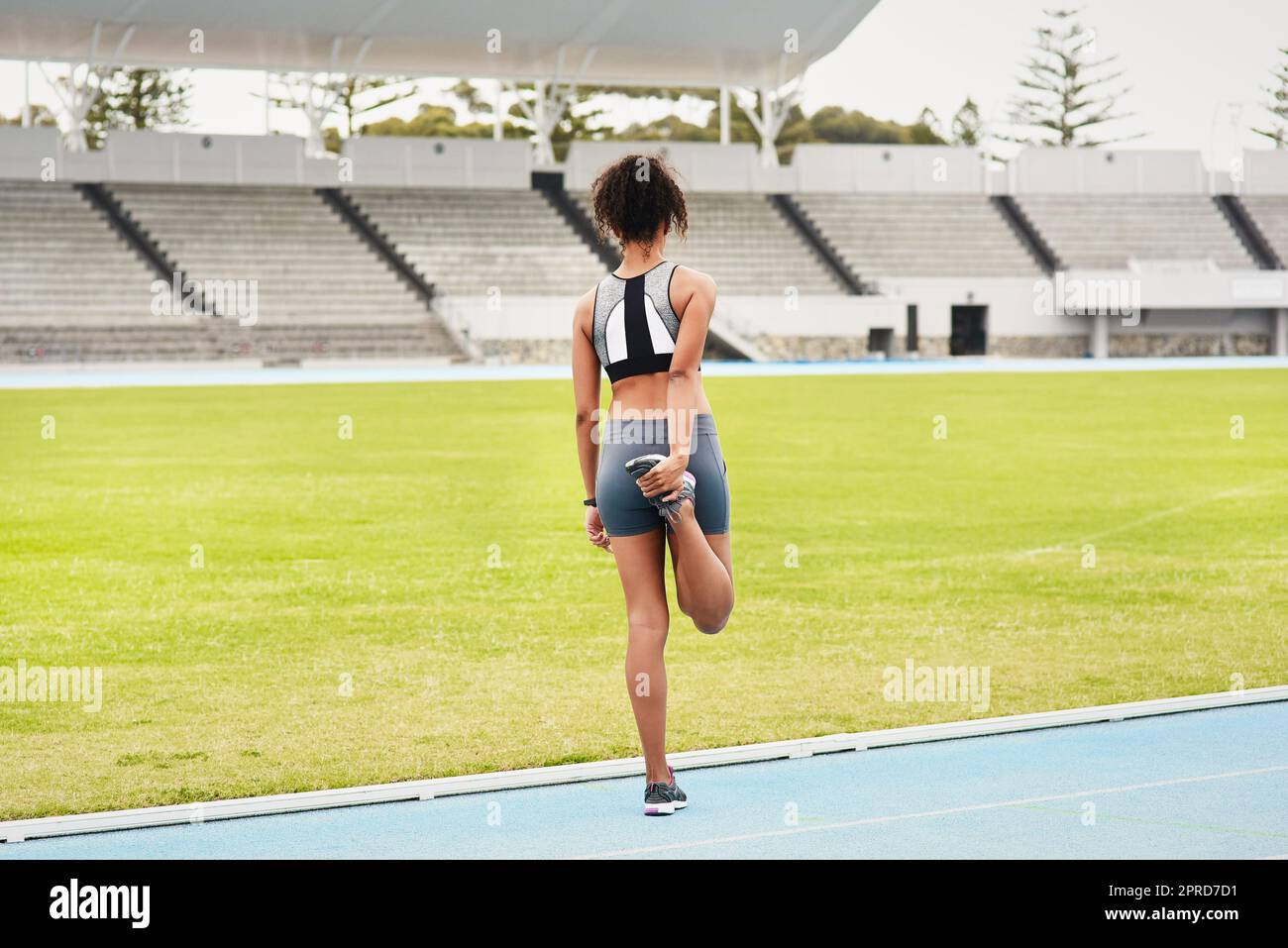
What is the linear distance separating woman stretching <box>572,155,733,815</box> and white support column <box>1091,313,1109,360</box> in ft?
170

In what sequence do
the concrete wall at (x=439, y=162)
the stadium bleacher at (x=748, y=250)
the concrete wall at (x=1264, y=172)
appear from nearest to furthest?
the stadium bleacher at (x=748, y=250) → the concrete wall at (x=439, y=162) → the concrete wall at (x=1264, y=172)

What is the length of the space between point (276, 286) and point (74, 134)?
8361mm

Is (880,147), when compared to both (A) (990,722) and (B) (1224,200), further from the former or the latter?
(A) (990,722)

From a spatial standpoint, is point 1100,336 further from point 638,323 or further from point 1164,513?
point 638,323

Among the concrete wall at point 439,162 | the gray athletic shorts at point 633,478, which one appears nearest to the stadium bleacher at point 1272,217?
the concrete wall at point 439,162

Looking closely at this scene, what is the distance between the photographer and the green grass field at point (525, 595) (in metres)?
6.72

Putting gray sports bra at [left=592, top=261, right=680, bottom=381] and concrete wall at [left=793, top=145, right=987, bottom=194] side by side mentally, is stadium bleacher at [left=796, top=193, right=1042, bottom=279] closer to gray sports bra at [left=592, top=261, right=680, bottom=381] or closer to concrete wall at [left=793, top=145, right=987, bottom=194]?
concrete wall at [left=793, top=145, right=987, bottom=194]

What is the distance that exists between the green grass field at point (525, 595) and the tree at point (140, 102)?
184 feet

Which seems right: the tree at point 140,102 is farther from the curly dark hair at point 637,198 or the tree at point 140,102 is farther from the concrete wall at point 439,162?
the curly dark hair at point 637,198

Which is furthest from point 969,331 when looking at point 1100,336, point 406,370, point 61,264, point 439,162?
point 61,264

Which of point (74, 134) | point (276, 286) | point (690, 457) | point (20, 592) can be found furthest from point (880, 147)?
point (690, 457)

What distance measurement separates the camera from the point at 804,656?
827 centimetres

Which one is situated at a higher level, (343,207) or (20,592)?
(343,207)

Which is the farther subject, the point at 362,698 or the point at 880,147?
the point at 880,147
